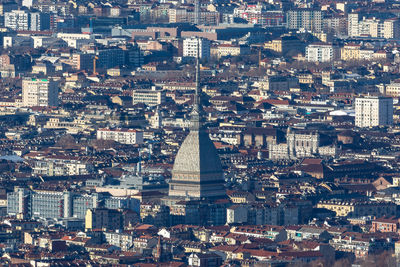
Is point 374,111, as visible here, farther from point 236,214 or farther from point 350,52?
point 350,52

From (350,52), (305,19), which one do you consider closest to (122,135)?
(350,52)

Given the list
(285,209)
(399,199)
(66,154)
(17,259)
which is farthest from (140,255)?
(66,154)

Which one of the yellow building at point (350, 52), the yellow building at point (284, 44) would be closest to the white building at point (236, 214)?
the yellow building at point (350, 52)

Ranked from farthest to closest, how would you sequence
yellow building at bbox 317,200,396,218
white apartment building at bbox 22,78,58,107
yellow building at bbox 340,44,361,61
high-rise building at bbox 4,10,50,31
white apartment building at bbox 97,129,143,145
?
high-rise building at bbox 4,10,50,31 → yellow building at bbox 340,44,361,61 → white apartment building at bbox 22,78,58,107 → white apartment building at bbox 97,129,143,145 → yellow building at bbox 317,200,396,218

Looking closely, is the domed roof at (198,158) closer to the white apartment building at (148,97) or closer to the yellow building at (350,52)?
the white apartment building at (148,97)

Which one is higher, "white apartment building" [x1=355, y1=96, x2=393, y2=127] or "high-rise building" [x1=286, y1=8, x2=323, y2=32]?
"high-rise building" [x1=286, y1=8, x2=323, y2=32]

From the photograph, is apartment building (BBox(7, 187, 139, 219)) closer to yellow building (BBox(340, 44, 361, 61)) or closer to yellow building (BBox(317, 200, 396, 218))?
yellow building (BBox(317, 200, 396, 218))

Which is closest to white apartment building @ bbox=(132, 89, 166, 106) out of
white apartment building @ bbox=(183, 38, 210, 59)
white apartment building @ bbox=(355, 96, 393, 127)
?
white apartment building @ bbox=(355, 96, 393, 127)
